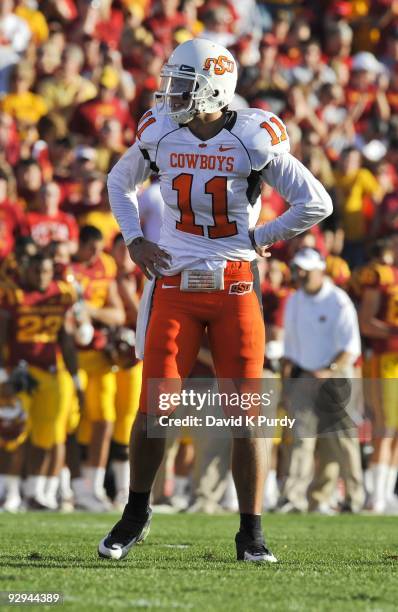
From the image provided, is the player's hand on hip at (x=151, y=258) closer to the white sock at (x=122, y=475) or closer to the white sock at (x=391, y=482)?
the white sock at (x=122, y=475)

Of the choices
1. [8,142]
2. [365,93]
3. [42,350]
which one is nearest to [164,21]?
[365,93]

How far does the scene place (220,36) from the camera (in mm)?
13188

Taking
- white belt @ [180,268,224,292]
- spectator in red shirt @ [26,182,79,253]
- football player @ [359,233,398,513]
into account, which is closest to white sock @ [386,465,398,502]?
football player @ [359,233,398,513]

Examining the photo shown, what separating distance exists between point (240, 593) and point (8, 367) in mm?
5217

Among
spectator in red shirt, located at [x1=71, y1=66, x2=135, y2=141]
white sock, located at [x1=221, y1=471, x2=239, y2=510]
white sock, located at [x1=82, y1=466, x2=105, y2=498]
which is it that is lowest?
white sock, located at [x1=221, y1=471, x2=239, y2=510]

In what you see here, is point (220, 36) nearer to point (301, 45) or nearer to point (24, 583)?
point (301, 45)

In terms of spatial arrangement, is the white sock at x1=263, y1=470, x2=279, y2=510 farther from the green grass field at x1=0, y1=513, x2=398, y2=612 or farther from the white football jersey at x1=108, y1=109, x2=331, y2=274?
the white football jersey at x1=108, y1=109, x2=331, y2=274

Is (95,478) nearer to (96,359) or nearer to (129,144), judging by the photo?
(96,359)

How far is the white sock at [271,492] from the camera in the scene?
979 cm

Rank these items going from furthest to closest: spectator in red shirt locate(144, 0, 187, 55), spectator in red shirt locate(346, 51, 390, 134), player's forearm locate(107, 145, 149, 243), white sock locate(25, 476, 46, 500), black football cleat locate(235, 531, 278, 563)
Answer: spectator in red shirt locate(346, 51, 390, 134) < spectator in red shirt locate(144, 0, 187, 55) < white sock locate(25, 476, 46, 500) < player's forearm locate(107, 145, 149, 243) < black football cleat locate(235, 531, 278, 563)

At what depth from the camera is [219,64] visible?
528 cm

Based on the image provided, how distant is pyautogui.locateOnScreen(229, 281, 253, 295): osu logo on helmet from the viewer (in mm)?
5238

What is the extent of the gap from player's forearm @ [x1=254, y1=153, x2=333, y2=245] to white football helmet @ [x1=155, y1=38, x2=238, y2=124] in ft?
1.13

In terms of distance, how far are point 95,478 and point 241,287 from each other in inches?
173
